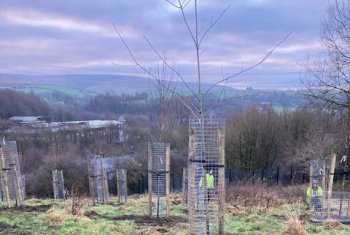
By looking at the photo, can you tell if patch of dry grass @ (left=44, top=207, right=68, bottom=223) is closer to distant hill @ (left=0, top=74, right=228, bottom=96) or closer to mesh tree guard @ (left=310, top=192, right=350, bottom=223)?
mesh tree guard @ (left=310, top=192, right=350, bottom=223)

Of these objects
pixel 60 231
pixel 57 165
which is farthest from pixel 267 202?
pixel 57 165

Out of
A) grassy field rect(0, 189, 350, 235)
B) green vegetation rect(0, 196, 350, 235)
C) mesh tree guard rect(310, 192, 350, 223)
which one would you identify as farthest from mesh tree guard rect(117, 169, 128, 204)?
mesh tree guard rect(310, 192, 350, 223)

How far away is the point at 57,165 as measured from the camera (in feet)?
89.8

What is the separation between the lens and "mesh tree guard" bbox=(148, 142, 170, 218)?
320 inches

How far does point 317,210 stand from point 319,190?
73 centimetres

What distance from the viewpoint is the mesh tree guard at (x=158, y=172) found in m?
8.12

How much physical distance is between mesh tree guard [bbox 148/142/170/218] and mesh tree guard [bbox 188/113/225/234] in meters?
3.11

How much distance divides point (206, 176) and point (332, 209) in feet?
19.0

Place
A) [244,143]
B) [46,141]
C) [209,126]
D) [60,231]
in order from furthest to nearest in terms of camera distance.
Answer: [46,141] → [244,143] → [60,231] → [209,126]

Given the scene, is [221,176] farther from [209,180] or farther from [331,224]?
[331,224]

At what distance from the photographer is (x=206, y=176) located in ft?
15.4

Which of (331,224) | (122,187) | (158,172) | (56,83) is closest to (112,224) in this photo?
(158,172)

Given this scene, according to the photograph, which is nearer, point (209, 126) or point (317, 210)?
point (209, 126)

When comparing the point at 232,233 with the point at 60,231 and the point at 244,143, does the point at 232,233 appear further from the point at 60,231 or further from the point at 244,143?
the point at 244,143
